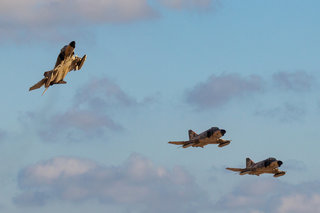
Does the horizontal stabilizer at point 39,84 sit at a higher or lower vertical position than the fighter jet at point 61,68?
lower

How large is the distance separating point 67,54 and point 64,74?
524cm

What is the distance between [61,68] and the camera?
511 ft

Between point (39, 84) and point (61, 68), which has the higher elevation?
point (61, 68)

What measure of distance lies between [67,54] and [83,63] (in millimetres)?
6820

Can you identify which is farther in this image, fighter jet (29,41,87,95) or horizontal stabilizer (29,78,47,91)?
horizontal stabilizer (29,78,47,91)

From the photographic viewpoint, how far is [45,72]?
156 metres

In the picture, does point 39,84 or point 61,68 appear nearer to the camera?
point 61,68

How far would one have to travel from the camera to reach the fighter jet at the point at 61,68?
154 metres

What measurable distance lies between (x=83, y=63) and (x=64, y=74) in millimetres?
5975

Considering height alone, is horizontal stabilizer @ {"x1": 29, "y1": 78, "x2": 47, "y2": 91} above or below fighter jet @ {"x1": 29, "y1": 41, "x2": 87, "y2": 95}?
below

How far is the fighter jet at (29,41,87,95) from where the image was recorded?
506 ft

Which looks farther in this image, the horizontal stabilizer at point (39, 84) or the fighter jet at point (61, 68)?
the horizontal stabilizer at point (39, 84)

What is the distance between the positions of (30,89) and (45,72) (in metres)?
5.25

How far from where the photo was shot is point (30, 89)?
156 metres
